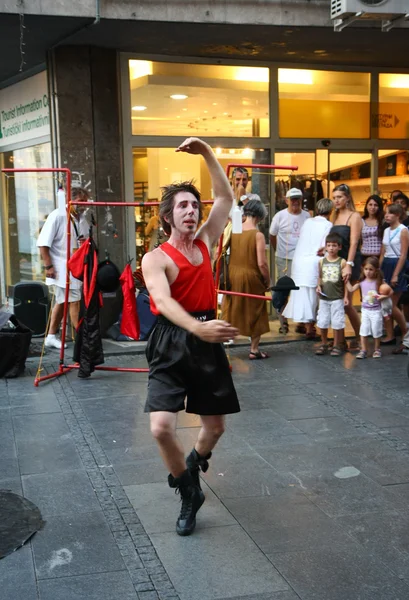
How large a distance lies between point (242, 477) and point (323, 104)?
7.78 meters

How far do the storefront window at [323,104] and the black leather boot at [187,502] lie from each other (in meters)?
7.93

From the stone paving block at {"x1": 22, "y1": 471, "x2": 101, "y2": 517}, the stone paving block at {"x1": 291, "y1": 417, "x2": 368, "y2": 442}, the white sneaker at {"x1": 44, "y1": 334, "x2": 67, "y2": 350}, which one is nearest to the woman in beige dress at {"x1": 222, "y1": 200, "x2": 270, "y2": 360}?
the white sneaker at {"x1": 44, "y1": 334, "x2": 67, "y2": 350}

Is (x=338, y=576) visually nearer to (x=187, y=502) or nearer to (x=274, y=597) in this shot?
(x=274, y=597)

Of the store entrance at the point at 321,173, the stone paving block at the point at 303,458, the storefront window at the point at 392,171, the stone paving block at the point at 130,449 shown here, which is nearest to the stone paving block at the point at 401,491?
the stone paving block at the point at 303,458

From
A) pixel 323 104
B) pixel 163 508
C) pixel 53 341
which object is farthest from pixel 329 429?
pixel 323 104

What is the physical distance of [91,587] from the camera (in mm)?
3506

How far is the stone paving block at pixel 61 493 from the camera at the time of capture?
175 inches

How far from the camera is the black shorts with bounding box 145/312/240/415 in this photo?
3.97 metres

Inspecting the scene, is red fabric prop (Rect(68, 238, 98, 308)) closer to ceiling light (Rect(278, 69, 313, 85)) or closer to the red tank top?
the red tank top

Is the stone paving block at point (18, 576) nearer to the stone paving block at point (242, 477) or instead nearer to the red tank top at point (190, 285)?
the stone paving block at point (242, 477)

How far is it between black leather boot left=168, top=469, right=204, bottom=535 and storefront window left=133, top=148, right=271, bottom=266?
5931mm

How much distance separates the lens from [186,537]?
4047mm

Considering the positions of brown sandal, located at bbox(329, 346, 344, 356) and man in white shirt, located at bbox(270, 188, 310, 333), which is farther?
man in white shirt, located at bbox(270, 188, 310, 333)

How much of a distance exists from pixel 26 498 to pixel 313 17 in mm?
6693
